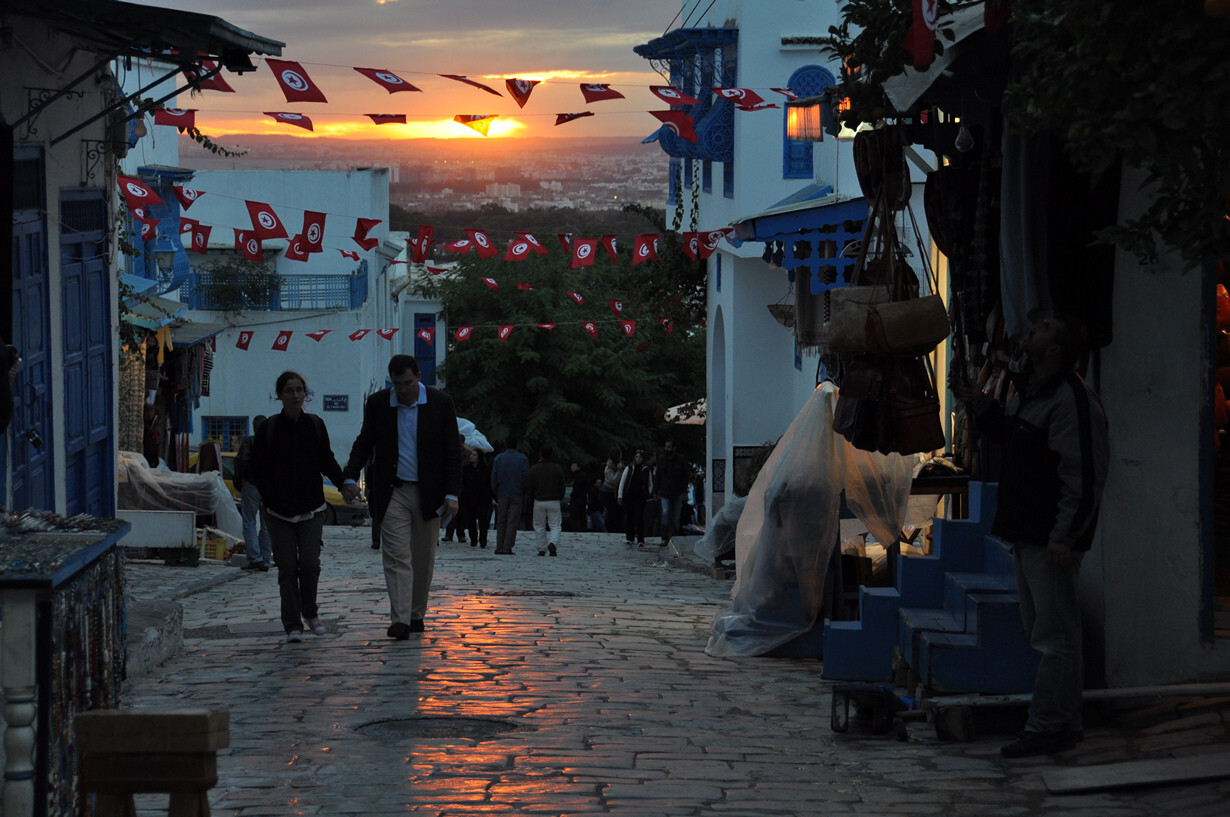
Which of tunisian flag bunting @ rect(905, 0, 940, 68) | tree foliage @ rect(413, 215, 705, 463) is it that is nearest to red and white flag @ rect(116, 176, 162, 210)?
tunisian flag bunting @ rect(905, 0, 940, 68)

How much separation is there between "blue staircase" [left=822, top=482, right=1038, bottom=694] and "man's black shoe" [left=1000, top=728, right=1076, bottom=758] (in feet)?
2.60

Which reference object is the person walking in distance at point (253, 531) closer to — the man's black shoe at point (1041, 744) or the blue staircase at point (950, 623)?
the blue staircase at point (950, 623)

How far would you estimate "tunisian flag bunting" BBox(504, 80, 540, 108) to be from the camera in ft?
52.4

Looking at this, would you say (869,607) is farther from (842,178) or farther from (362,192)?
(362,192)

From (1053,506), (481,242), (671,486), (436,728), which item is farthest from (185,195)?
(1053,506)

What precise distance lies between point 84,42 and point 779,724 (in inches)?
285

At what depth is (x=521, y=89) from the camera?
52.6ft

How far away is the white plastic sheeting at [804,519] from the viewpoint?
1015 centimetres

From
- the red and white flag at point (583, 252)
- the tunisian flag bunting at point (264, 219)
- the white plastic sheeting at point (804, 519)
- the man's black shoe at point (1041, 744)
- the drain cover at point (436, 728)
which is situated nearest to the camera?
the man's black shoe at point (1041, 744)

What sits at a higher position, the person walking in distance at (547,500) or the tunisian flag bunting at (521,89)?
the tunisian flag bunting at (521,89)

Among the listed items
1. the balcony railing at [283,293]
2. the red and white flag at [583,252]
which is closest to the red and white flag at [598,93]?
the red and white flag at [583,252]

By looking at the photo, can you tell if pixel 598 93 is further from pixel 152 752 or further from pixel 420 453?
pixel 152 752

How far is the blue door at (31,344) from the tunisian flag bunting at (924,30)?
6.20 meters

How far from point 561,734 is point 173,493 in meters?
12.4
